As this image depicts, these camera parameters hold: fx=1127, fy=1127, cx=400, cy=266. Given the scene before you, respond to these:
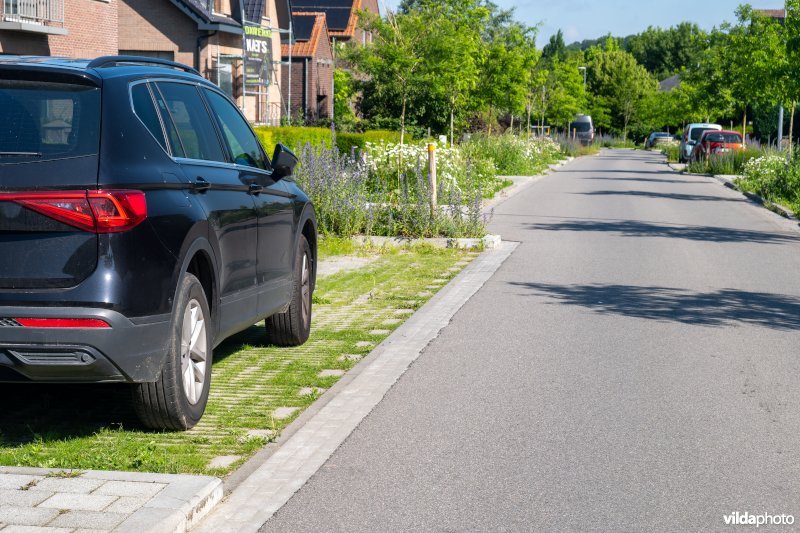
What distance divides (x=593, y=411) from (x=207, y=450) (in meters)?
2.31

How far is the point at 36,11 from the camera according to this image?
28.0 m

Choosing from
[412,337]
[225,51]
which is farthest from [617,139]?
[412,337]

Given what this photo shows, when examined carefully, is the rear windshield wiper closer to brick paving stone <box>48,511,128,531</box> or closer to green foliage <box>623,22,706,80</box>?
brick paving stone <box>48,511,128,531</box>

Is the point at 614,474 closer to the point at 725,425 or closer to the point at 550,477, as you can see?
the point at 550,477

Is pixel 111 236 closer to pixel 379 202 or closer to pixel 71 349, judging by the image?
pixel 71 349

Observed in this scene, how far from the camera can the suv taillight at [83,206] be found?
5129mm

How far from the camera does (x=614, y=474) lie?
5.34 metres

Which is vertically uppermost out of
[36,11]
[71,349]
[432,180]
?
[36,11]

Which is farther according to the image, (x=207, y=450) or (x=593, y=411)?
(x=593, y=411)

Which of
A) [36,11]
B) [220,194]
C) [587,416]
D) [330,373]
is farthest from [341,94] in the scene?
[587,416]

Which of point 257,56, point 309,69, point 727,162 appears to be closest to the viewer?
point 727,162

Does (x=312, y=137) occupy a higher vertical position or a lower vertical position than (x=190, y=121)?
lower

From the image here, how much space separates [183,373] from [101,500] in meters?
1.31

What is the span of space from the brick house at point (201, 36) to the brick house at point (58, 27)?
7.08 meters
